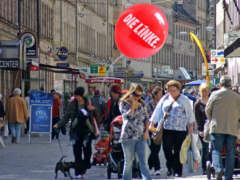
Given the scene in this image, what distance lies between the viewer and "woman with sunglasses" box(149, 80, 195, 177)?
1412 centimetres

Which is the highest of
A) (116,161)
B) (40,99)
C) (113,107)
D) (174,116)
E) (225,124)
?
(40,99)

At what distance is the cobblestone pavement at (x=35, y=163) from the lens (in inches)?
597

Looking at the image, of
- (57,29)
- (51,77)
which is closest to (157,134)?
(51,77)

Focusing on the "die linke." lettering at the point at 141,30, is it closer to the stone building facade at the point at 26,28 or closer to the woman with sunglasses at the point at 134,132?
the woman with sunglasses at the point at 134,132

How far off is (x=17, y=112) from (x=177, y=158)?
11633 mm

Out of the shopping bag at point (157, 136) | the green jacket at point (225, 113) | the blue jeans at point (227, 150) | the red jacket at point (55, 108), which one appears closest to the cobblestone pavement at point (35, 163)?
the shopping bag at point (157, 136)

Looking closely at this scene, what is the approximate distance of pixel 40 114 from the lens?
25578 millimetres

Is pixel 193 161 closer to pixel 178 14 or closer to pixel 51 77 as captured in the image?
pixel 51 77

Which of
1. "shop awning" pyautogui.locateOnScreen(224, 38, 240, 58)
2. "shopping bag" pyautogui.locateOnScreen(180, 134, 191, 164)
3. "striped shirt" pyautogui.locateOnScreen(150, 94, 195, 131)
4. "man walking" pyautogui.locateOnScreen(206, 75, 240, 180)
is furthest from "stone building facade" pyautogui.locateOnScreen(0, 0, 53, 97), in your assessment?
"man walking" pyautogui.locateOnScreen(206, 75, 240, 180)

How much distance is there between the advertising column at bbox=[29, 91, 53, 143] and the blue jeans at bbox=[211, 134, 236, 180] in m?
12.9

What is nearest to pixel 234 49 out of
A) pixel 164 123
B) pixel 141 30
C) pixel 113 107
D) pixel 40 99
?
pixel 141 30

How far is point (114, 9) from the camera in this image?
296 feet

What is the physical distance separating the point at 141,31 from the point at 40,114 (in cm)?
720

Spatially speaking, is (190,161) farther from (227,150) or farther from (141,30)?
(141,30)
